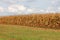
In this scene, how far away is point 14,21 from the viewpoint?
44688mm

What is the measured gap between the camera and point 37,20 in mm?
43062

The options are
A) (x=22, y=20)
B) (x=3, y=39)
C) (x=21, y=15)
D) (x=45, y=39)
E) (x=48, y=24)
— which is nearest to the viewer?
(x=3, y=39)

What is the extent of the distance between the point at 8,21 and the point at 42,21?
363 inches

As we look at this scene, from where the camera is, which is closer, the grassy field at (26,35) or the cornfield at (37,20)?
the grassy field at (26,35)

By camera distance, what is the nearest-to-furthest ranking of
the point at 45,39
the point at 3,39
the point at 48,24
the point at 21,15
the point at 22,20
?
1. the point at 3,39
2. the point at 45,39
3. the point at 48,24
4. the point at 22,20
5. the point at 21,15

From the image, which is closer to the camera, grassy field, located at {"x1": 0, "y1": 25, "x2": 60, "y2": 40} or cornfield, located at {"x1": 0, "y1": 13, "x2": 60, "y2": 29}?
grassy field, located at {"x1": 0, "y1": 25, "x2": 60, "y2": 40}

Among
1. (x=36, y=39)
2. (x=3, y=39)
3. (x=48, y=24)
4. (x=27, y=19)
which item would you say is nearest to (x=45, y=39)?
(x=36, y=39)

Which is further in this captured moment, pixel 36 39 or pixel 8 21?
pixel 8 21

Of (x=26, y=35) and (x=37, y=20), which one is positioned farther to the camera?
(x=37, y=20)

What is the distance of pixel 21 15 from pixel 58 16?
1085 centimetres

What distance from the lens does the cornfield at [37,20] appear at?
40912 mm

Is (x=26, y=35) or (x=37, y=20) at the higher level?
(x=26, y=35)

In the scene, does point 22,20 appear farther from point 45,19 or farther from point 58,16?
point 58,16

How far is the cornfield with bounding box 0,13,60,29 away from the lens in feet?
134
